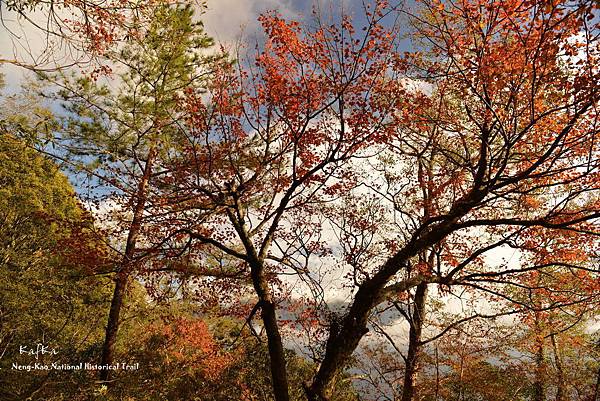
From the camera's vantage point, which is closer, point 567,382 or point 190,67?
point 190,67

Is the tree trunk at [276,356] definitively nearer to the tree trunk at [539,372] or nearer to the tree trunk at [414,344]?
the tree trunk at [414,344]

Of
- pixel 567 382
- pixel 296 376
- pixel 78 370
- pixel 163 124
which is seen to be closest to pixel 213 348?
pixel 296 376

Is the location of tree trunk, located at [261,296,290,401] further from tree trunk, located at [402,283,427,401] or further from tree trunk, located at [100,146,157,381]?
tree trunk, located at [100,146,157,381]

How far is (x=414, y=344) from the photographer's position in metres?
9.70

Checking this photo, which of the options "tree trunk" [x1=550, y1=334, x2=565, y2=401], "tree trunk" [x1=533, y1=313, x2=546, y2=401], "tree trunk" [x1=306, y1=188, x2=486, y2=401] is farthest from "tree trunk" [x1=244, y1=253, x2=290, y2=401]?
"tree trunk" [x1=550, y1=334, x2=565, y2=401]

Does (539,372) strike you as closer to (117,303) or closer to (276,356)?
(276,356)

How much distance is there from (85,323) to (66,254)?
429 cm

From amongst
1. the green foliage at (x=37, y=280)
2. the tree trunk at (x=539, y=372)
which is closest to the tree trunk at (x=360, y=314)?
the green foliage at (x=37, y=280)

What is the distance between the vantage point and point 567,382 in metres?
14.5

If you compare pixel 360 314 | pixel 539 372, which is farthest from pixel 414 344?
pixel 539 372

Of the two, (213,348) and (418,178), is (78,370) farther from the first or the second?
(418,178)

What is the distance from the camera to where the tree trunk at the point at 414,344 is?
30.3ft

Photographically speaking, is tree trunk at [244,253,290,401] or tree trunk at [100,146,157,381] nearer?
tree trunk at [244,253,290,401]

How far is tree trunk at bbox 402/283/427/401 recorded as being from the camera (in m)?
9.24
